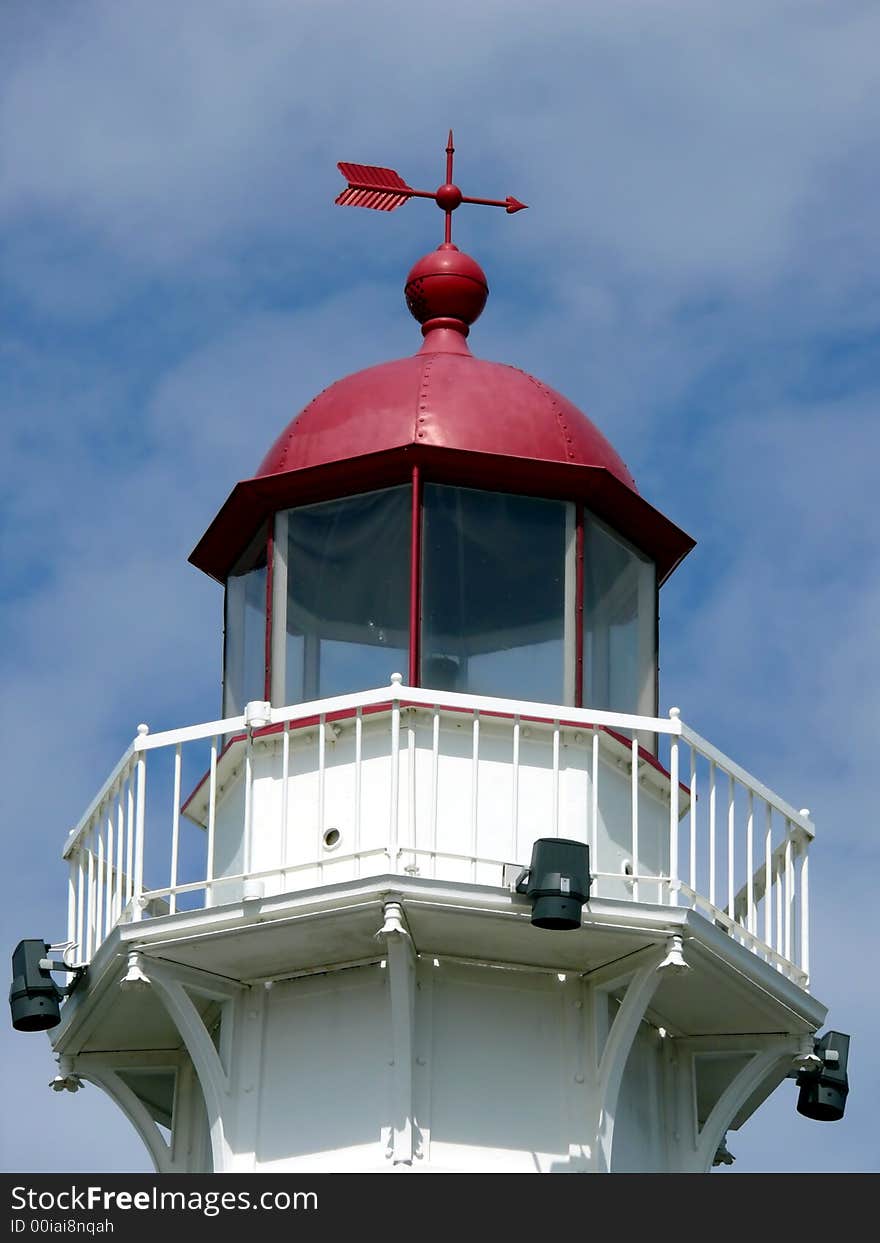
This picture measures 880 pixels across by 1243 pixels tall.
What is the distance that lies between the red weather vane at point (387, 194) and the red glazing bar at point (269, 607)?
2761mm

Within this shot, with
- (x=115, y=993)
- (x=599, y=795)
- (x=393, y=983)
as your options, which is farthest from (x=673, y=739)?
(x=115, y=993)

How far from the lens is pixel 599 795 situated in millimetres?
23344

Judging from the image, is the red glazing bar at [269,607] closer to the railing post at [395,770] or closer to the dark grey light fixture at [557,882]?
the railing post at [395,770]

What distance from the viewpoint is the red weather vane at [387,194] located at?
2589cm

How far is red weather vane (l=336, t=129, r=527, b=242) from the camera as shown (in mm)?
25891

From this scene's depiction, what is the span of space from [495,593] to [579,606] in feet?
1.82

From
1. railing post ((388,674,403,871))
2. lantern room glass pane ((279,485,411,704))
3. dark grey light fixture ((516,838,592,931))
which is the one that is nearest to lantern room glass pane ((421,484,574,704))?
lantern room glass pane ((279,485,411,704))

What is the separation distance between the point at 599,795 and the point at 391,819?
1.70 metres

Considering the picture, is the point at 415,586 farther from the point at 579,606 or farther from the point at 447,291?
the point at 447,291

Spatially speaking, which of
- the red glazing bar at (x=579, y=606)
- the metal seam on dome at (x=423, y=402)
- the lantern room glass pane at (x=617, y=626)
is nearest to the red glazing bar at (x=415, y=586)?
the metal seam on dome at (x=423, y=402)

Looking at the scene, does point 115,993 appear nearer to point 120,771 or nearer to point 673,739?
point 120,771

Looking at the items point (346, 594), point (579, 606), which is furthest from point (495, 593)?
point (346, 594)

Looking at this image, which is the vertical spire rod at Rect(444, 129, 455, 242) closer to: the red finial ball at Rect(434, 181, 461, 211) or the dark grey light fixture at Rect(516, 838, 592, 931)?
the red finial ball at Rect(434, 181, 461, 211)

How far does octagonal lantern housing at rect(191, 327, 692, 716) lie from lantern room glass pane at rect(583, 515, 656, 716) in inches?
0.7
